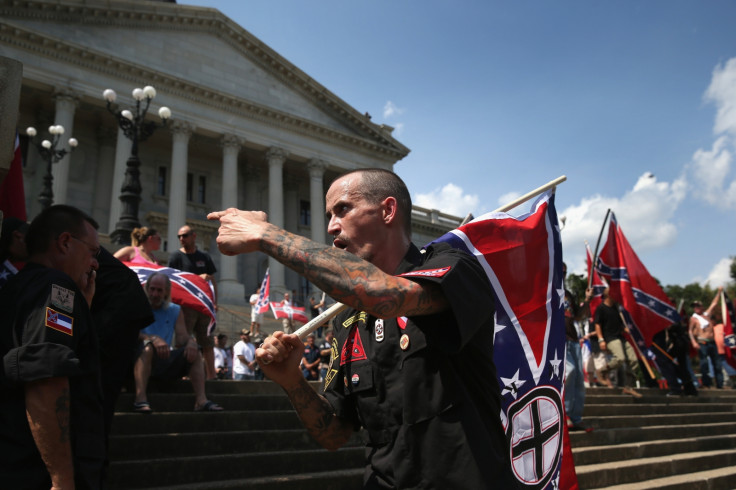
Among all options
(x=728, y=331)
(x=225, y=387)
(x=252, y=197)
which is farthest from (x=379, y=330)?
(x=252, y=197)

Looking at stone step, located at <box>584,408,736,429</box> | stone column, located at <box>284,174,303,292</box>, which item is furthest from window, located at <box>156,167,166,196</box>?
stone step, located at <box>584,408,736,429</box>

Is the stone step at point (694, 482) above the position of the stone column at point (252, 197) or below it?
below

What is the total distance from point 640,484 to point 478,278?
19.3ft

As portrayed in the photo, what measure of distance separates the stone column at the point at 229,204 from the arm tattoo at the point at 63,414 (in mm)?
26372

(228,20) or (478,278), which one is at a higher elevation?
(228,20)

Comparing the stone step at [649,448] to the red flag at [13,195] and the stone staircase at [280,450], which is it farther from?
the red flag at [13,195]

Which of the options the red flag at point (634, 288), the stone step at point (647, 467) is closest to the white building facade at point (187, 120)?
the red flag at point (634, 288)

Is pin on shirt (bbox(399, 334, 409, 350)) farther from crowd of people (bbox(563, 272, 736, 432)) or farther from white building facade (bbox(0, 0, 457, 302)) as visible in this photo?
white building facade (bbox(0, 0, 457, 302))

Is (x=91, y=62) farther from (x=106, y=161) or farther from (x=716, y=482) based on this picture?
(x=716, y=482)

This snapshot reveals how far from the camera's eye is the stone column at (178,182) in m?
28.2

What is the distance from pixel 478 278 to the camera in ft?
5.62

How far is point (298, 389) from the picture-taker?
2098mm

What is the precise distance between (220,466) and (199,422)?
3.39ft

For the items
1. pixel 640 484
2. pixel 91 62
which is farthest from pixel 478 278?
pixel 91 62
